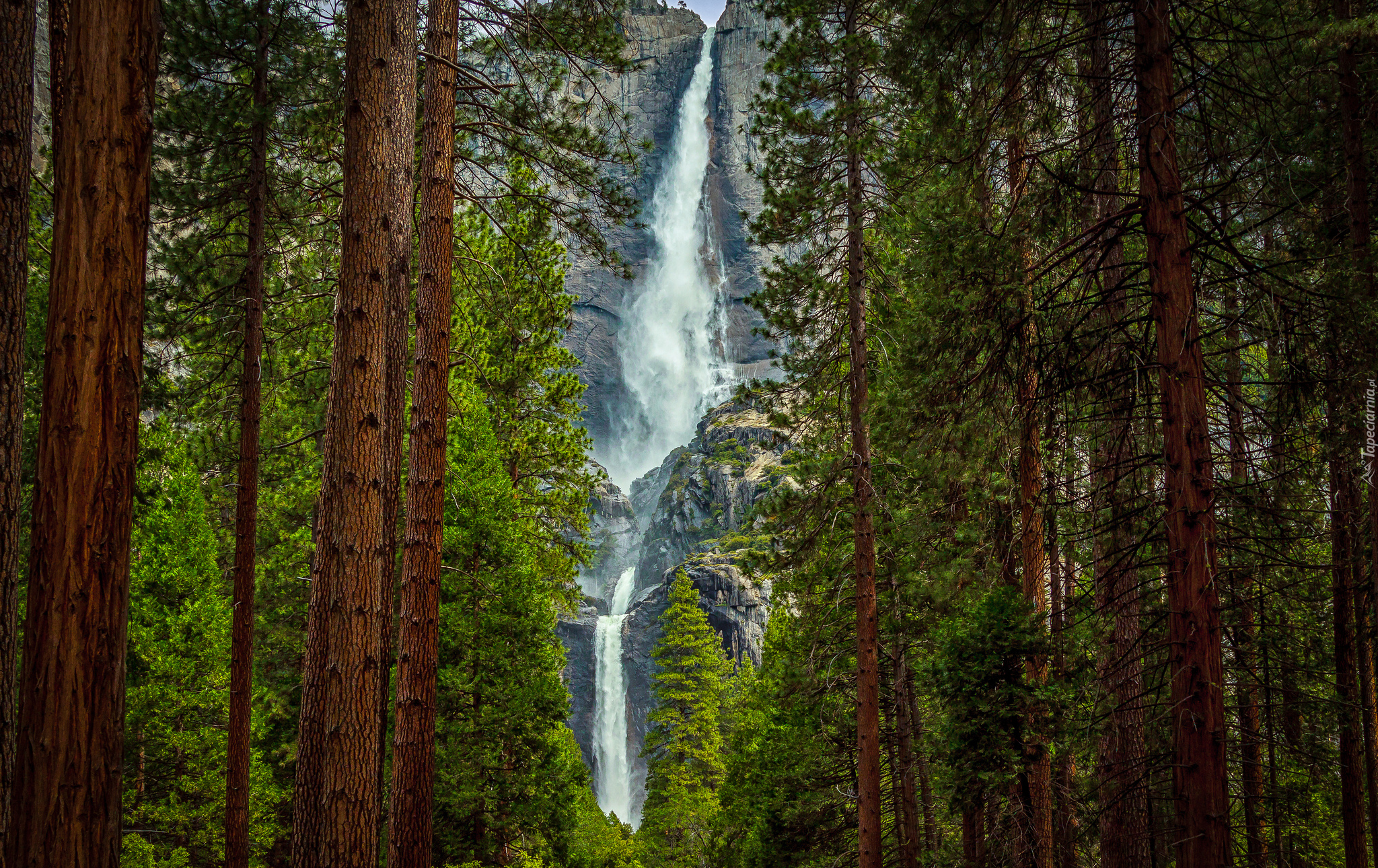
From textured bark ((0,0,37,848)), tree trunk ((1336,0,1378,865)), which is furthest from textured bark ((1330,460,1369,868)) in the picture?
textured bark ((0,0,37,848))

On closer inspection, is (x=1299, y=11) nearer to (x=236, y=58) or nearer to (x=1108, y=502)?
(x=1108, y=502)

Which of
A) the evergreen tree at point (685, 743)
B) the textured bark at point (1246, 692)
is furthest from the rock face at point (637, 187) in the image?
the textured bark at point (1246, 692)

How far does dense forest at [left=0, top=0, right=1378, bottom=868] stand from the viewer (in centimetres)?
353

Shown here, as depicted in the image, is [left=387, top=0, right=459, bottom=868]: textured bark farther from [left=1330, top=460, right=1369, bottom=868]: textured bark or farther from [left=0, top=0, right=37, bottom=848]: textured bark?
[left=1330, top=460, right=1369, bottom=868]: textured bark

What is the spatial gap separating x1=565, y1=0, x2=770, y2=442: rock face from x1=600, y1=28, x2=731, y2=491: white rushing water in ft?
3.99

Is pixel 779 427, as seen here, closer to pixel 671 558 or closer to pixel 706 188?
pixel 671 558

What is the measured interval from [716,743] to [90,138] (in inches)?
893

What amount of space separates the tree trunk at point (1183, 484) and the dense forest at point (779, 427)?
23 millimetres

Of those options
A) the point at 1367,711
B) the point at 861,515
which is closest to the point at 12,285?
the point at 861,515

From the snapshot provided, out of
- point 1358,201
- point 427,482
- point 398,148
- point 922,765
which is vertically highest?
point 1358,201

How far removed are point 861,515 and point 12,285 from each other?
7112 mm

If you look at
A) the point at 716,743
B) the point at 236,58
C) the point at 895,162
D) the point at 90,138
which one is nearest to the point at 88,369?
the point at 90,138

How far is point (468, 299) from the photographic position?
43.4 feet

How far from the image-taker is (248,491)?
8297mm
